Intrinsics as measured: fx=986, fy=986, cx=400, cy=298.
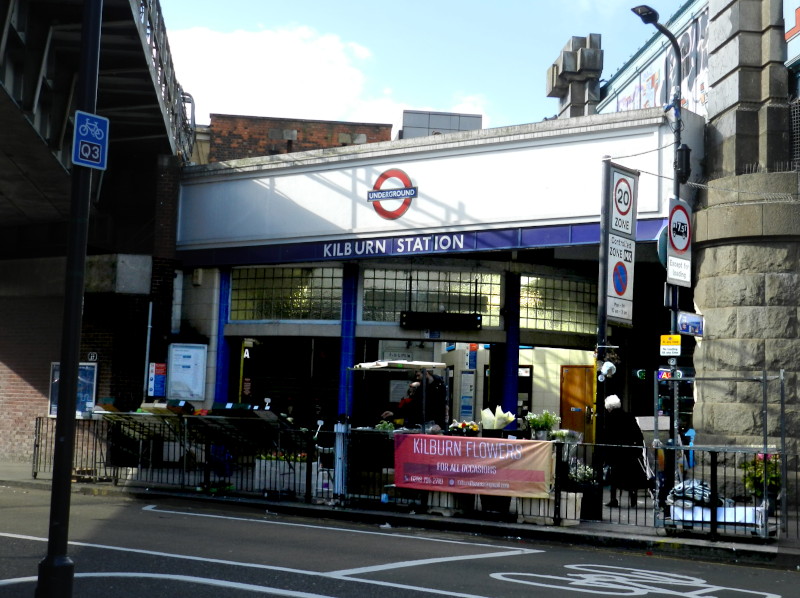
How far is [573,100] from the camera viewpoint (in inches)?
1184

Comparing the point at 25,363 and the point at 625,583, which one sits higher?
the point at 25,363

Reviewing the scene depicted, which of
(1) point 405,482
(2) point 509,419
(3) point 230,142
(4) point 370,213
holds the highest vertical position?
(3) point 230,142

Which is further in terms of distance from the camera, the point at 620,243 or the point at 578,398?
Result: the point at 578,398

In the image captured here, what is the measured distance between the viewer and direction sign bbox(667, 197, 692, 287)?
15258mm

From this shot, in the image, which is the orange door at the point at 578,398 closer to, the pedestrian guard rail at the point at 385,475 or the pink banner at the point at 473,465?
the pedestrian guard rail at the point at 385,475

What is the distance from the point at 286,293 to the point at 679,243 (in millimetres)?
8911

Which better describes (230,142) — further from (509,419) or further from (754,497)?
(754,497)

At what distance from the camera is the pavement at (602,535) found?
11.5 metres

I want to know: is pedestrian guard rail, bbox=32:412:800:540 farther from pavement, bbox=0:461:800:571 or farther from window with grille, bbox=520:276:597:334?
window with grille, bbox=520:276:597:334

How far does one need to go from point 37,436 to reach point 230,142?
1824 centimetres

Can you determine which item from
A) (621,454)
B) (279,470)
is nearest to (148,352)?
(279,470)

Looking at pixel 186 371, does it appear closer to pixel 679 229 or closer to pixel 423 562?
pixel 679 229

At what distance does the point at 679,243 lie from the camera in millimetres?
15555

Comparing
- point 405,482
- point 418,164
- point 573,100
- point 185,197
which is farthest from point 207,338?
point 573,100
